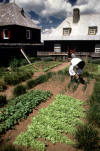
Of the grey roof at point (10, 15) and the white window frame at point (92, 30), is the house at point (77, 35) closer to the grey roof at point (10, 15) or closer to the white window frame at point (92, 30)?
the white window frame at point (92, 30)

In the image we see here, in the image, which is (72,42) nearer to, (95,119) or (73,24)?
(73,24)

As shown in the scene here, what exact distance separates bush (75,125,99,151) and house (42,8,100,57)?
19.0 meters

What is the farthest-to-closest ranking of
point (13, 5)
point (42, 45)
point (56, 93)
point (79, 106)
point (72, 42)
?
point (42, 45) < point (72, 42) < point (13, 5) < point (56, 93) < point (79, 106)

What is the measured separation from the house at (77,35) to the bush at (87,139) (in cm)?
1900

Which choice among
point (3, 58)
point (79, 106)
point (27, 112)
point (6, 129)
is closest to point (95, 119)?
point (79, 106)

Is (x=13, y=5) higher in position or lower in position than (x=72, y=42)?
higher

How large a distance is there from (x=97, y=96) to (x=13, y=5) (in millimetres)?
20461

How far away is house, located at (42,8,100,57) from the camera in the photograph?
72.2 feet

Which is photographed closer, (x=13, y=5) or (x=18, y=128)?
(x=18, y=128)

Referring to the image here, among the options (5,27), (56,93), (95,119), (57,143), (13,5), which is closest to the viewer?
(57,143)

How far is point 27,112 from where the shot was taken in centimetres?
534

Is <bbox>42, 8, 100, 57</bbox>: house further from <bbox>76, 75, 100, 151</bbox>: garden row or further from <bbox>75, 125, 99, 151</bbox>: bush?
<bbox>75, 125, 99, 151</bbox>: bush

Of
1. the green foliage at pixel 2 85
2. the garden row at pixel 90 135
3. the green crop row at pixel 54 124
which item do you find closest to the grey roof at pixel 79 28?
the green foliage at pixel 2 85

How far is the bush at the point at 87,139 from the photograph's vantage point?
11.8ft
